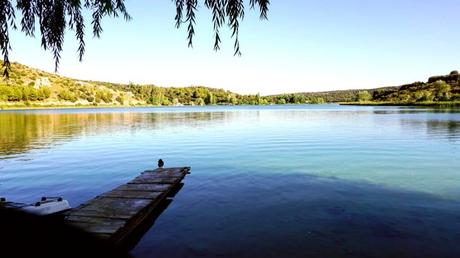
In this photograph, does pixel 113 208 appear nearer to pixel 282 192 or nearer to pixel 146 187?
pixel 146 187

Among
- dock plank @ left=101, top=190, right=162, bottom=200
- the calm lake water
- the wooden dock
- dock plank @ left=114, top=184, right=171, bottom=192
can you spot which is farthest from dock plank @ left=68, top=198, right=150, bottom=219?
dock plank @ left=114, top=184, right=171, bottom=192

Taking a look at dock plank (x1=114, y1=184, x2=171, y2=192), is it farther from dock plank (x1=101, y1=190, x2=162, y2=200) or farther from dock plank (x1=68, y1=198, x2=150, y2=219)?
dock plank (x1=68, y1=198, x2=150, y2=219)

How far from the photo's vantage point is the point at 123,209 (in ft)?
41.7

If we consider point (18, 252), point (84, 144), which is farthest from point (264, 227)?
point (84, 144)

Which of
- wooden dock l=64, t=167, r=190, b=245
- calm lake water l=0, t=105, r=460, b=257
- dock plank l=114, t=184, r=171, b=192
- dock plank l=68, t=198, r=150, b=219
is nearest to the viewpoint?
wooden dock l=64, t=167, r=190, b=245

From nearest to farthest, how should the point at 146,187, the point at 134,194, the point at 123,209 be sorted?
the point at 123,209, the point at 134,194, the point at 146,187

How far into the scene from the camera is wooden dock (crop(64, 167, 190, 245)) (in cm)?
1073

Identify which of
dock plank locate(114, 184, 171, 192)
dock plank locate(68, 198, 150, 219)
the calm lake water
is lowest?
the calm lake water

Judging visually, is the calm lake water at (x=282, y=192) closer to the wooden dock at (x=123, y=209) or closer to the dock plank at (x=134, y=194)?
the wooden dock at (x=123, y=209)

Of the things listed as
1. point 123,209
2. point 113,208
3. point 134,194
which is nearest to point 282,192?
point 134,194

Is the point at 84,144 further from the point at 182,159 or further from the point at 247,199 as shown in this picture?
the point at 247,199

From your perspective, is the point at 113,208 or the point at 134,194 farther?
the point at 134,194

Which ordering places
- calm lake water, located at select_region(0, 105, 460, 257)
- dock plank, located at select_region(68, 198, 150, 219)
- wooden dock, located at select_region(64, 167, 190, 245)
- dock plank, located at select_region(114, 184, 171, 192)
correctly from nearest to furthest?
wooden dock, located at select_region(64, 167, 190, 245) → calm lake water, located at select_region(0, 105, 460, 257) → dock plank, located at select_region(68, 198, 150, 219) → dock plank, located at select_region(114, 184, 171, 192)

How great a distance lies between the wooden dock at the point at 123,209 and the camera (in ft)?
35.2
